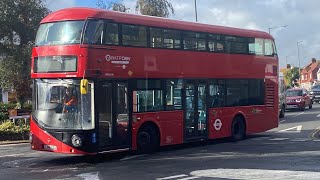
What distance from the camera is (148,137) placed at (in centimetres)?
1562

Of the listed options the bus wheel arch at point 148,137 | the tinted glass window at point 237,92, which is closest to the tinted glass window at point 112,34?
the bus wheel arch at point 148,137

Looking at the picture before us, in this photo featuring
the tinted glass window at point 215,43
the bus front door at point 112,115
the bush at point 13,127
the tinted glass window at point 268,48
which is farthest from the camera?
the bush at point 13,127

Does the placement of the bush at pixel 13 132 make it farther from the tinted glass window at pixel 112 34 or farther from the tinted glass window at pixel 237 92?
the tinted glass window at pixel 112 34

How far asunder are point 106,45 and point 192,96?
4.36 meters

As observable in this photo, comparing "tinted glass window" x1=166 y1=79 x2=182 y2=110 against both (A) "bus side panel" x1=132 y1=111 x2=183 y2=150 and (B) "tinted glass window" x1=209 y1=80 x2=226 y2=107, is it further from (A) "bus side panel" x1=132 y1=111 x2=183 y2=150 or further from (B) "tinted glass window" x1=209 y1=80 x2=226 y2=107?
(B) "tinted glass window" x1=209 y1=80 x2=226 y2=107

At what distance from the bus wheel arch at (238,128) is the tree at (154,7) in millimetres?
14192

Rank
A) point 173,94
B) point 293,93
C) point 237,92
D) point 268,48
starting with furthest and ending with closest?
point 293,93 → point 268,48 → point 237,92 → point 173,94

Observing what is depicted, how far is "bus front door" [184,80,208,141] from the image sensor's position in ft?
55.9

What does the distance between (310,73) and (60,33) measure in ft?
403

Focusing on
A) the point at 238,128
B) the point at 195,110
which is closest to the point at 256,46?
the point at 238,128

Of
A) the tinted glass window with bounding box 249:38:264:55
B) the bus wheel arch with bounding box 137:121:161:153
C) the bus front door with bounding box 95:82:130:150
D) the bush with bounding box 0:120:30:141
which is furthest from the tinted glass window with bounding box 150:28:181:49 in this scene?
the bush with bounding box 0:120:30:141

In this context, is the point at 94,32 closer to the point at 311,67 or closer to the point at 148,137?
the point at 148,137

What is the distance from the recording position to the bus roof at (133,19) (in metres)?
13.9

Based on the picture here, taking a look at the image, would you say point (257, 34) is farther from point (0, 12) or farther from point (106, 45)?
point (0, 12)
